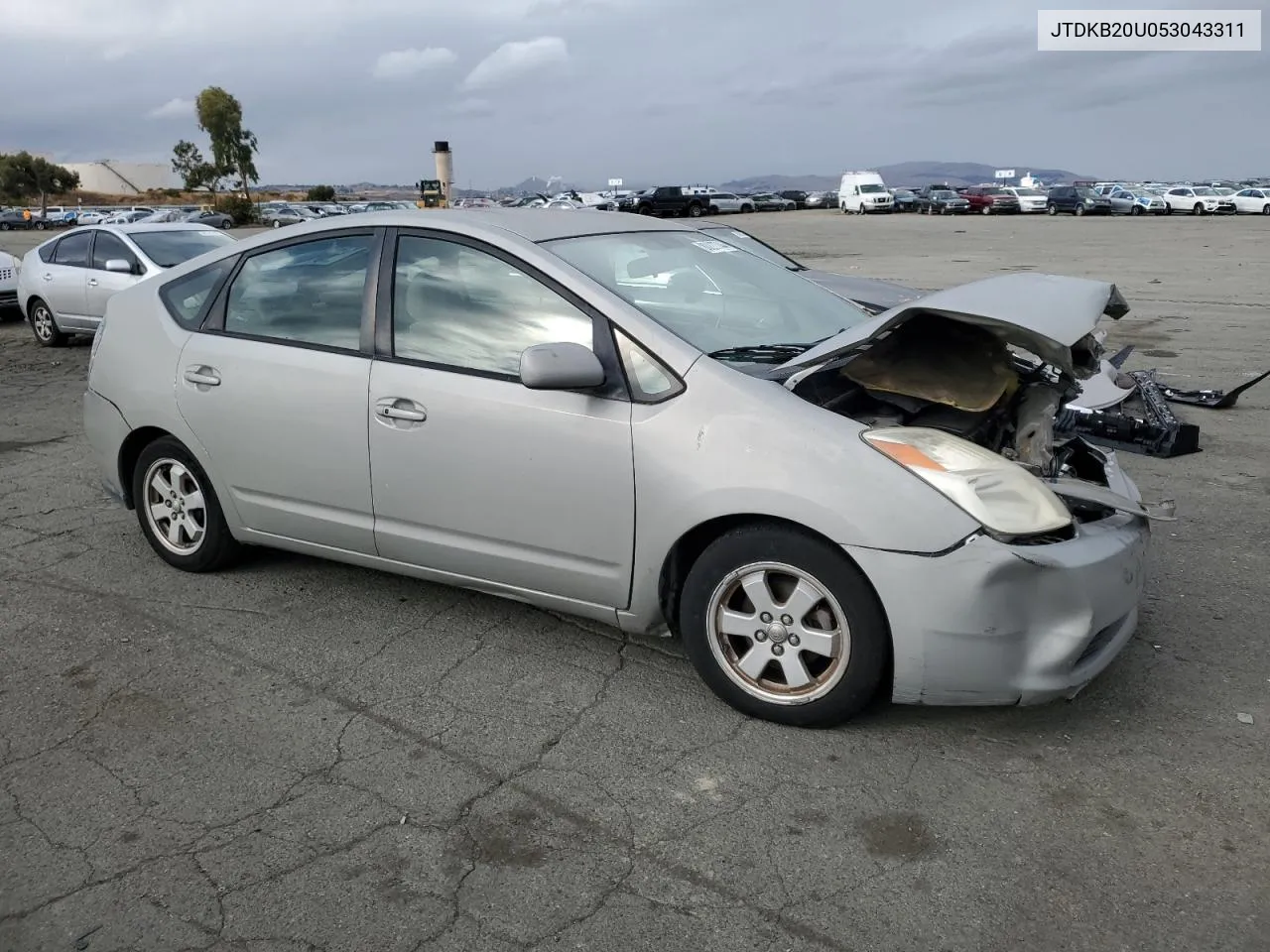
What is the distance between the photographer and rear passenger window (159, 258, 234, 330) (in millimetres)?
4680

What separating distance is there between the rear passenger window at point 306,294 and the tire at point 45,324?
33.2 ft

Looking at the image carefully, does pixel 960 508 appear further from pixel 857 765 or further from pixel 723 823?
pixel 723 823

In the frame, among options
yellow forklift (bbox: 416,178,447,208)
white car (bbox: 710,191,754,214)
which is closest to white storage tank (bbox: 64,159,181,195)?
white car (bbox: 710,191,754,214)

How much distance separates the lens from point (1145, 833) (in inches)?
114

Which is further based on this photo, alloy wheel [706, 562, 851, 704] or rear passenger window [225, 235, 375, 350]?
rear passenger window [225, 235, 375, 350]

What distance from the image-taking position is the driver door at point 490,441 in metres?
3.59

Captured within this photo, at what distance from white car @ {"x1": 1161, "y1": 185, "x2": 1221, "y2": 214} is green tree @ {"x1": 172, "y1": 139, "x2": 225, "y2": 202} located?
68.5 m

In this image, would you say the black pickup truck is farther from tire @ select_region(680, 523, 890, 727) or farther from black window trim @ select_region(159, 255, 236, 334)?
tire @ select_region(680, 523, 890, 727)

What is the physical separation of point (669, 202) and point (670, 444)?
2043 inches

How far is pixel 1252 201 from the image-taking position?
45.4m

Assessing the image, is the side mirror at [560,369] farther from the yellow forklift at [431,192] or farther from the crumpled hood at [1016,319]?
the yellow forklift at [431,192]

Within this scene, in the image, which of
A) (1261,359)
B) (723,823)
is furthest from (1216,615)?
(1261,359)

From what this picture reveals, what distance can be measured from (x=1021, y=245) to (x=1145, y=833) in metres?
27.3

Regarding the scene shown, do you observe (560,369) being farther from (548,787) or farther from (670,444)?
(548,787)
